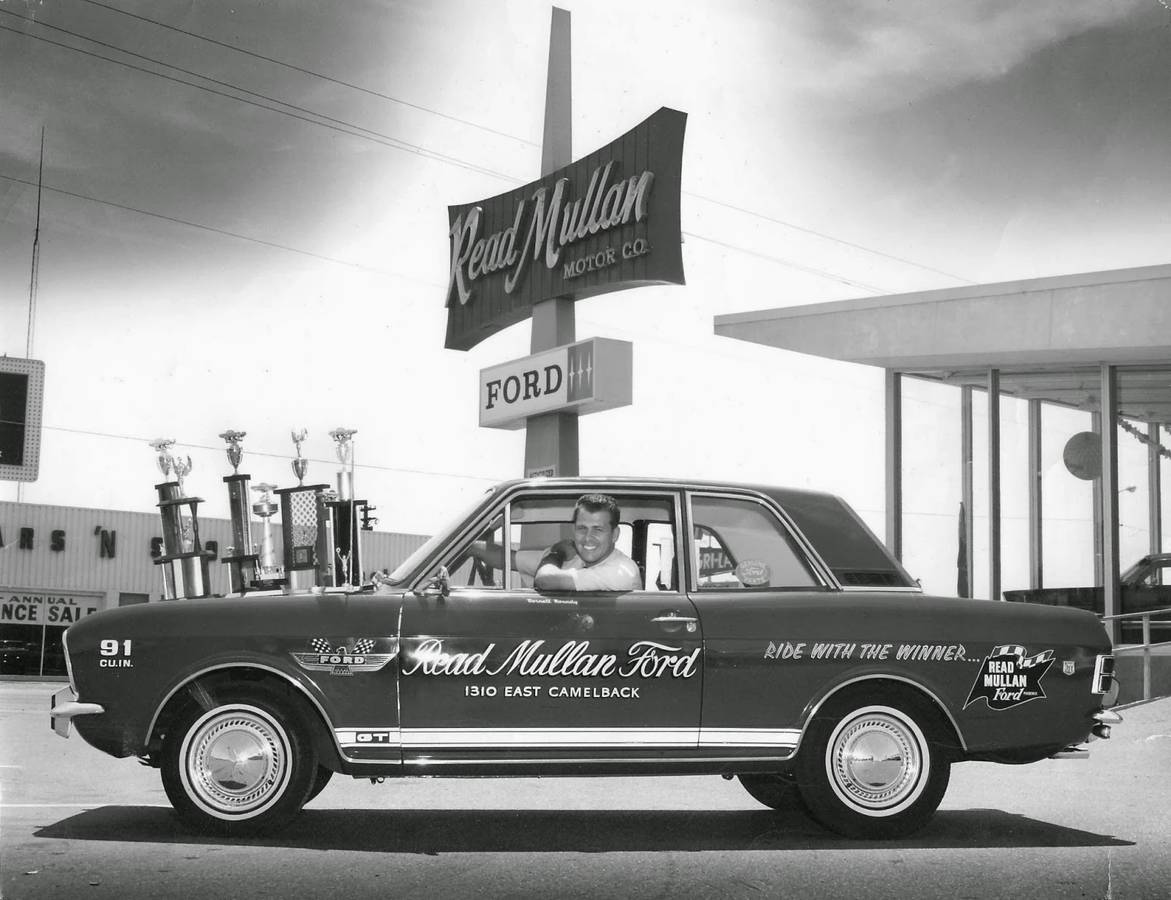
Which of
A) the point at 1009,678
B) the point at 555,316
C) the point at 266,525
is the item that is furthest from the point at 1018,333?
the point at 266,525

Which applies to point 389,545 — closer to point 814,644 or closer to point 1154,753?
point 1154,753

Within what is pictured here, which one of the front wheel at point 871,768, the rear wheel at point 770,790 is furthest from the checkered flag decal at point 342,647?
the rear wheel at point 770,790

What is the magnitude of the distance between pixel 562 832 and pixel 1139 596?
13883mm

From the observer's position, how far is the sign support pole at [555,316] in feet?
64.9

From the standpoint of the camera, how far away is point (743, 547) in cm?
656

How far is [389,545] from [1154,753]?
122 feet

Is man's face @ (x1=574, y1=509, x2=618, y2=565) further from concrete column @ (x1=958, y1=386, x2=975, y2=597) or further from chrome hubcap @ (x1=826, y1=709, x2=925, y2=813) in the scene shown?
concrete column @ (x1=958, y1=386, x2=975, y2=597)

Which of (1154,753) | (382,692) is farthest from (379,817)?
(1154,753)

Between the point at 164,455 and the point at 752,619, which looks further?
the point at 164,455

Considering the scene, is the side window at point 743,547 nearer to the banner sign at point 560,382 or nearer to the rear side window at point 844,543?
the rear side window at point 844,543

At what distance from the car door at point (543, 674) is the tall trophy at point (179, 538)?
210 centimetres

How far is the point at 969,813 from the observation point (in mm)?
7109

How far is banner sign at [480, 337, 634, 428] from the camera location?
1809 cm

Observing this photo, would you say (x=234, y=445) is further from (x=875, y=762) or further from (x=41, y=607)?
(x=41, y=607)
